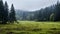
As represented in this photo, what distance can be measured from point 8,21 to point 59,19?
42481mm

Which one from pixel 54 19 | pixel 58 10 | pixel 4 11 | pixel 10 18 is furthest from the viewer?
pixel 58 10

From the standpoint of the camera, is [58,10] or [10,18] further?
[58,10]

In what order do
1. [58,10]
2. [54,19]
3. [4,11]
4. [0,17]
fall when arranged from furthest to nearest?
[58,10], [54,19], [4,11], [0,17]

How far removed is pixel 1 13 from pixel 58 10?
54.5m

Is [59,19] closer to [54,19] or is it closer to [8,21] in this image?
[54,19]

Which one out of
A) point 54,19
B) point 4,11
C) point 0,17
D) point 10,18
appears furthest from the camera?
point 54,19

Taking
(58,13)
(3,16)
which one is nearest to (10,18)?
(3,16)

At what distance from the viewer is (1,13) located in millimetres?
60562

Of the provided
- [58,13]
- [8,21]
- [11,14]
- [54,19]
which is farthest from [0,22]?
[58,13]

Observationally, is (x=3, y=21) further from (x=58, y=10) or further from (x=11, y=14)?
(x=58, y=10)

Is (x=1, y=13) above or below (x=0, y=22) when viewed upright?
above

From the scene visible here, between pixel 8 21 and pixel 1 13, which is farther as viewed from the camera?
pixel 8 21

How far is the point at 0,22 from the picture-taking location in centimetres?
6072

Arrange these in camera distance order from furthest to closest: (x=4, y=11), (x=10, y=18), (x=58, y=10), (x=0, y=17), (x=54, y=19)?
(x=58, y=10), (x=54, y=19), (x=10, y=18), (x=4, y=11), (x=0, y=17)
